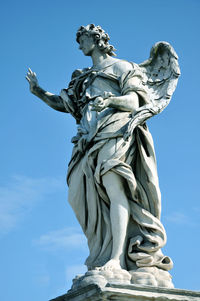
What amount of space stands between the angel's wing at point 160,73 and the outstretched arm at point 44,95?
4.65 ft

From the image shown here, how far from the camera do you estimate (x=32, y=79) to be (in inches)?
429

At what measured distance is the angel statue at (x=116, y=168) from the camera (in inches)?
343

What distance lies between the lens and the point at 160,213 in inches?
358

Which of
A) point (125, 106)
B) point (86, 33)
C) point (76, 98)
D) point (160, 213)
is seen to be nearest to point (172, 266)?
point (160, 213)

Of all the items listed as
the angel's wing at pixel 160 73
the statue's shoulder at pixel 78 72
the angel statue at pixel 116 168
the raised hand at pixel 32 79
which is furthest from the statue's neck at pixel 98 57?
the raised hand at pixel 32 79

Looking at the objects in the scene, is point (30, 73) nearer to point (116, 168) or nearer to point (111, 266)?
point (116, 168)

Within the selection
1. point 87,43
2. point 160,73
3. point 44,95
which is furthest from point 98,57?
point 44,95

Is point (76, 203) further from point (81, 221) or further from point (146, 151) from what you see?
point (146, 151)

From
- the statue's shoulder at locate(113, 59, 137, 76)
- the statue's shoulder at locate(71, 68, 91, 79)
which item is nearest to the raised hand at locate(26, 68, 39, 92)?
the statue's shoulder at locate(71, 68, 91, 79)

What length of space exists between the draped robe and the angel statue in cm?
1

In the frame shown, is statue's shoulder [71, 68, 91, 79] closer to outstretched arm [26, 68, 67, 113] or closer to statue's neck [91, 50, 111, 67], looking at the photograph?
statue's neck [91, 50, 111, 67]

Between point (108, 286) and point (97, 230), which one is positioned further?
point (97, 230)

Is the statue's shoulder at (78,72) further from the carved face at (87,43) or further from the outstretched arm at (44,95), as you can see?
the outstretched arm at (44,95)

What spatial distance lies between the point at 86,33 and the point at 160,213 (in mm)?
3089
